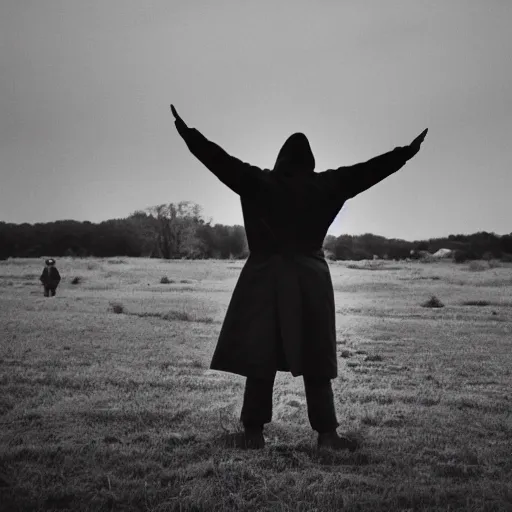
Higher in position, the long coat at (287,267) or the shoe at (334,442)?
the long coat at (287,267)

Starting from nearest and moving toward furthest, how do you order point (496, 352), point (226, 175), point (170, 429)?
point (226, 175), point (170, 429), point (496, 352)

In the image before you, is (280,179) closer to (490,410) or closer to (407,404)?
(407,404)

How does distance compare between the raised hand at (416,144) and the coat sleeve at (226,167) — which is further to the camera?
the raised hand at (416,144)

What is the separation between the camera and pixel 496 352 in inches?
393

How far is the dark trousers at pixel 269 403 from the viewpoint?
4.75 m

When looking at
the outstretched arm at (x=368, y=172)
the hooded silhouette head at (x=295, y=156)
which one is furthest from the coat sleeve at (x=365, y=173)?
the hooded silhouette head at (x=295, y=156)

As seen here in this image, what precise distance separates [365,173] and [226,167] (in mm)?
1213

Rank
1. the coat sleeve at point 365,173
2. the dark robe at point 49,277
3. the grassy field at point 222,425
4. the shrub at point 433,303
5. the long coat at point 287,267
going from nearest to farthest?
the grassy field at point 222,425 → the long coat at point 287,267 → the coat sleeve at point 365,173 → the shrub at point 433,303 → the dark robe at point 49,277

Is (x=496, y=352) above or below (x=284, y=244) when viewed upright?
below

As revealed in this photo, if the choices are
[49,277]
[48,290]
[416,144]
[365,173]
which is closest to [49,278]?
[49,277]

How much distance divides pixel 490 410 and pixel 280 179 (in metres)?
3.48

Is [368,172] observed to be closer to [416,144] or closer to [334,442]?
[416,144]

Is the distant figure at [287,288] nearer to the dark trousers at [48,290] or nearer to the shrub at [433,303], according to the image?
the shrub at [433,303]

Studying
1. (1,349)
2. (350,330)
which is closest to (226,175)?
(1,349)
